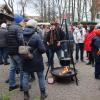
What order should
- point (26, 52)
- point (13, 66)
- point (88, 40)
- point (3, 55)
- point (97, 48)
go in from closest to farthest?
point (26, 52) → point (13, 66) → point (97, 48) → point (88, 40) → point (3, 55)

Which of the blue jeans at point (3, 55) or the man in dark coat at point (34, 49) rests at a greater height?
the man in dark coat at point (34, 49)

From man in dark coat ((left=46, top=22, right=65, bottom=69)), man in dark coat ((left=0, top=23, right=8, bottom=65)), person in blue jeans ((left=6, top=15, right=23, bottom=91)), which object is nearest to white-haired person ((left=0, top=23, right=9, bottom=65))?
man in dark coat ((left=0, top=23, right=8, bottom=65))

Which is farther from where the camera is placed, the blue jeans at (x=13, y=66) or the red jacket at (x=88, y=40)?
the red jacket at (x=88, y=40)

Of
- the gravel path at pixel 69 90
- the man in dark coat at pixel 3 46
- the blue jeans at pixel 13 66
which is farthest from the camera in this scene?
the man in dark coat at pixel 3 46

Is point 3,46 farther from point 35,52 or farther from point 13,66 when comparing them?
point 35,52

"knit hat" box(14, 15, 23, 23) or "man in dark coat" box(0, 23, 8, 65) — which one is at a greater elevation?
"knit hat" box(14, 15, 23, 23)

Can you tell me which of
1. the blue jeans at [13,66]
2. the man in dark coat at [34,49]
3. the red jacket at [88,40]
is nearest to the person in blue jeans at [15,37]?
the blue jeans at [13,66]

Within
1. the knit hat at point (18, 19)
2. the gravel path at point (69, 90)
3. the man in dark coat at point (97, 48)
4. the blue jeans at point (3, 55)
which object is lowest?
the gravel path at point (69, 90)

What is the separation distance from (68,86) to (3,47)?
5685 millimetres

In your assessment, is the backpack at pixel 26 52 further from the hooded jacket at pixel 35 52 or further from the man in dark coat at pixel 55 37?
the man in dark coat at pixel 55 37

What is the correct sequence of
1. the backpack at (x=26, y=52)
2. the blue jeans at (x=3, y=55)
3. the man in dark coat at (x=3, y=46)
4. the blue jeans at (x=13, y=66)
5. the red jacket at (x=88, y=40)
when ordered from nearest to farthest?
the backpack at (x=26, y=52) → the blue jeans at (x=13, y=66) → the red jacket at (x=88, y=40) → the man in dark coat at (x=3, y=46) → the blue jeans at (x=3, y=55)

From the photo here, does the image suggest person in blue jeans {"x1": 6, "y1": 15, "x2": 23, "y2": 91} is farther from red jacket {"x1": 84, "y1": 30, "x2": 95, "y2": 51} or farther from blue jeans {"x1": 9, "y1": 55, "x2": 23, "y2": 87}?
red jacket {"x1": 84, "y1": 30, "x2": 95, "y2": 51}

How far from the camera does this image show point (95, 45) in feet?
33.9

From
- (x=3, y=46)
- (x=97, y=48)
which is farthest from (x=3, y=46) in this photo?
(x=97, y=48)
